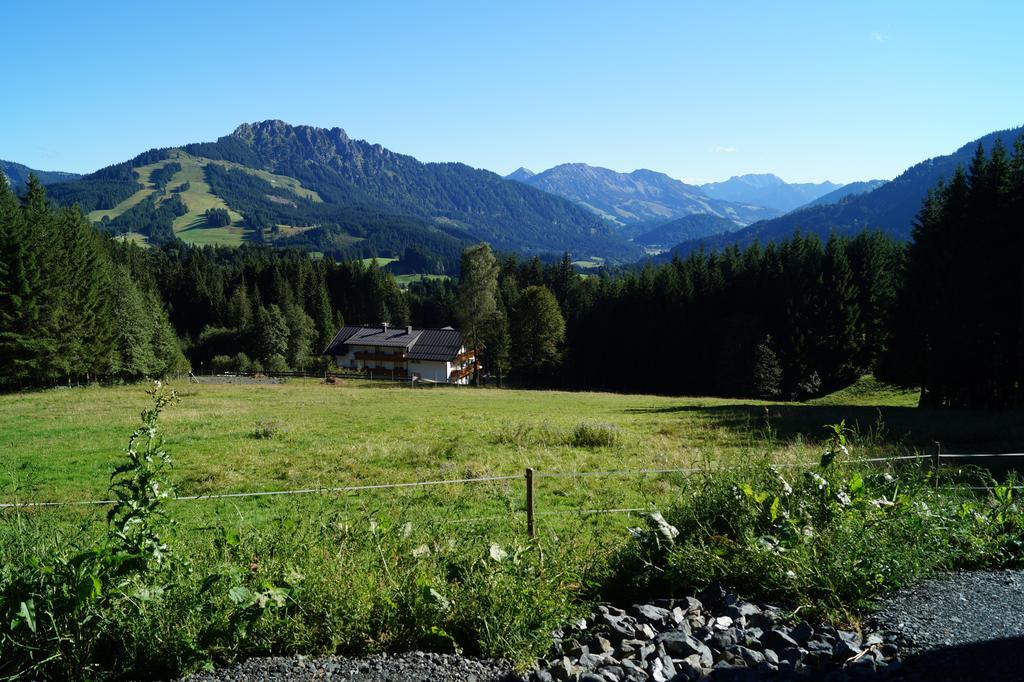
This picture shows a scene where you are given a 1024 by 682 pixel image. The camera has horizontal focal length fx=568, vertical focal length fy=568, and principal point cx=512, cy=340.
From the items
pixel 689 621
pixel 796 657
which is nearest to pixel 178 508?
pixel 689 621

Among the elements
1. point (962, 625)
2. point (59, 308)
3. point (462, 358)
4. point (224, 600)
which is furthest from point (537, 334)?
point (224, 600)

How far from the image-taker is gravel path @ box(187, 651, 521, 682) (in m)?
5.14

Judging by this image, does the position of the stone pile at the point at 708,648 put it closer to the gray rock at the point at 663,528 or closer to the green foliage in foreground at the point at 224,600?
the green foliage in foreground at the point at 224,600

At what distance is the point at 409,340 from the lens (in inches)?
3206

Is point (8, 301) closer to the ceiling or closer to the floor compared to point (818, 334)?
closer to the ceiling

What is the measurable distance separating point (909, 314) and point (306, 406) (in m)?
35.7

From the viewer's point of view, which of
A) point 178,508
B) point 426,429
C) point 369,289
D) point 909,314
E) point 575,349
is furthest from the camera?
point 369,289

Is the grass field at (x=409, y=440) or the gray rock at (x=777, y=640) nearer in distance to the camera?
the gray rock at (x=777, y=640)

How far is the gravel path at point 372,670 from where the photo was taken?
203 inches

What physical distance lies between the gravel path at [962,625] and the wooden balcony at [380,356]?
254ft

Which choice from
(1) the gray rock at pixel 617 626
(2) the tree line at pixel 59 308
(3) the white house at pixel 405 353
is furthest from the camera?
(3) the white house at pixel 405 353

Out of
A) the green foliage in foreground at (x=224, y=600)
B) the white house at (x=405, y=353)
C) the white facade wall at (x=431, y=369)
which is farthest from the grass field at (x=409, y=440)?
the white house at (x=405, y=353)

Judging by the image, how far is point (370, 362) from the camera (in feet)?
276

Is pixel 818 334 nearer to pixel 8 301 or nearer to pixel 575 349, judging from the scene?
pixel 575 349
